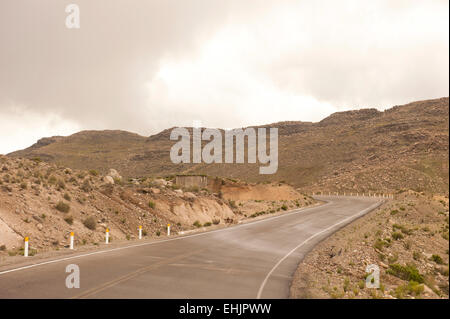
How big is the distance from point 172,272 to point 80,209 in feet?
41.9

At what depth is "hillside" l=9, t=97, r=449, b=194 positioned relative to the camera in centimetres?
8525

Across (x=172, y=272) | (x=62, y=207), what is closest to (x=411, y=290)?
(x=172, y=272)

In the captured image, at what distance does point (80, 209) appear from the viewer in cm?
2195

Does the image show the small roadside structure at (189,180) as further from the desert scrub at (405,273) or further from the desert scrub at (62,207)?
the desert scrub at (405,273)

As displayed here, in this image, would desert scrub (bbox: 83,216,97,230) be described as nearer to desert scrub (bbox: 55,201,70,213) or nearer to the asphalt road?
desert scrub (bbox: 55,201,70,213)

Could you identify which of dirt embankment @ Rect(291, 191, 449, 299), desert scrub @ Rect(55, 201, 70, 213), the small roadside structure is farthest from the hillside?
desert scrub @ Rect(55, 201, 70, 213)

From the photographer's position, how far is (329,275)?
1300 centimetres

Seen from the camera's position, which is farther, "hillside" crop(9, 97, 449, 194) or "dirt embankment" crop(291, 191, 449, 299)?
"hillside" crop(9, 97, 449, 194)

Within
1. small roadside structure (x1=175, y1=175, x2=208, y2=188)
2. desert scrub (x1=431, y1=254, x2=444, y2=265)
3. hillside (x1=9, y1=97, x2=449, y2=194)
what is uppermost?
hillside (x1=9, y1=97, x2=449, y2=194)

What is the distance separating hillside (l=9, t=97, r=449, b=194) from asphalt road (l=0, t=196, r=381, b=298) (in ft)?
237

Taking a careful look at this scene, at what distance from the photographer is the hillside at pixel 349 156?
8525 centimetres

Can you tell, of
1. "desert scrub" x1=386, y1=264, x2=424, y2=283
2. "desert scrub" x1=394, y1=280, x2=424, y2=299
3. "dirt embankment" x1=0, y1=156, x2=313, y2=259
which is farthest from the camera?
"dirt embankment" x1=0, y1=156, x2=313, y2=259

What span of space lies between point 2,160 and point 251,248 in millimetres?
19687
